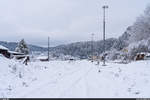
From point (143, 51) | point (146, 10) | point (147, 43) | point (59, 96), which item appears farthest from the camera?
point (143, 51)

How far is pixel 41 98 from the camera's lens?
6.21 meters

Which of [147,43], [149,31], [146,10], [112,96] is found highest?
[146,10]

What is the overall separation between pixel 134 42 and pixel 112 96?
2919 centimetres

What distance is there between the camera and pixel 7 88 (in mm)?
7758

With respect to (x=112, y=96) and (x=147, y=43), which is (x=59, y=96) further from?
(x=147, y=43)

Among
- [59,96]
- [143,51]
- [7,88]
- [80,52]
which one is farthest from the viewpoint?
[80,52]

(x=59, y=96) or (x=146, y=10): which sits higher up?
(x=146, y=10)

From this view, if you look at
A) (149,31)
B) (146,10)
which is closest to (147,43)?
(149,31)

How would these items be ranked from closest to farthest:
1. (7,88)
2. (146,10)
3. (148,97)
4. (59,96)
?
(148,97) → (59,96) → (7,88) → (146,10)

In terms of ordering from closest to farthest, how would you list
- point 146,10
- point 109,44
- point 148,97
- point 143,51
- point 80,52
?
point 148,97 → point 146,10 → point 143,51 → point 109,44 → point 80,52

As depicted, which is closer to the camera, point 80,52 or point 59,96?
point 59,96

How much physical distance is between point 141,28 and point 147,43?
11.4 feet

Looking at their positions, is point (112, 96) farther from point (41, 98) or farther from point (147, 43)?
point (147, 43)

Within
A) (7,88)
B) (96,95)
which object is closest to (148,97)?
(96,95)
